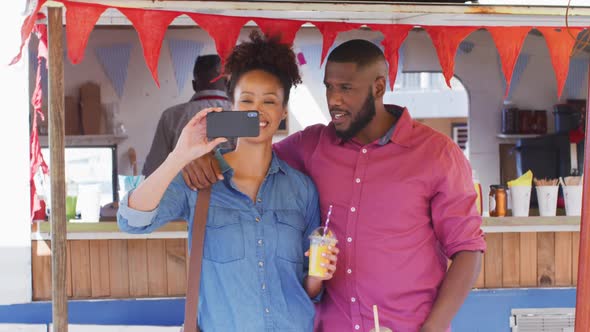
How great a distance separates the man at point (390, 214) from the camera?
8.29ft

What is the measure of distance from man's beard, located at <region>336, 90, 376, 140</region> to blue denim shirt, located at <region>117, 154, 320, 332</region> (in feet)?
1.02

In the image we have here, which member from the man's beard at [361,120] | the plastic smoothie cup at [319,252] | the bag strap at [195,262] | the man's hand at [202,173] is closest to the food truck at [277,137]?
the man's beard at [361,120]

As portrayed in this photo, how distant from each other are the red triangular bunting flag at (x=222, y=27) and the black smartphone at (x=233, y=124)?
1.05 meters

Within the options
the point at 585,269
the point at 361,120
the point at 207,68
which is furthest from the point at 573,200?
the point at 585,269

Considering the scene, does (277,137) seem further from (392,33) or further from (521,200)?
(392,33)

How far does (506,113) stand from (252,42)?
267 inches

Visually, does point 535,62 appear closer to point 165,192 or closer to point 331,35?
point 331,35

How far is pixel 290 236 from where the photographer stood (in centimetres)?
238

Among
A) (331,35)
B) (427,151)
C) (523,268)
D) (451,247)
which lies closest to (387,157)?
(427,151)

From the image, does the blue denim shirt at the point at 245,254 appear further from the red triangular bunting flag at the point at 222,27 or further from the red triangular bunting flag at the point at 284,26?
the red triangular bunting flag at the point at 284,26

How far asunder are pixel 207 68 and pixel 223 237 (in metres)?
2.96

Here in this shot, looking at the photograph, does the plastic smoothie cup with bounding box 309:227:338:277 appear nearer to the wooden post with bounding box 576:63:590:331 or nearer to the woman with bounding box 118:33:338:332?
the woman with bounding box 118:33:338:332

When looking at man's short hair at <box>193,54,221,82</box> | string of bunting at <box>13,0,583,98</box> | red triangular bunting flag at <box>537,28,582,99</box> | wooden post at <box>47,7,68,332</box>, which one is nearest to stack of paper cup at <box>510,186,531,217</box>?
string of bunting at <box>13,0,583,98</box>

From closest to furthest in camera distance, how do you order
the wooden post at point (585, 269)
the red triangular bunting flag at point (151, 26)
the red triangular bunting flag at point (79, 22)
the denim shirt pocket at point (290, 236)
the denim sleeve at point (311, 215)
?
the wooden post at point (585, 269), the denim shirt pocket at point (290, 236), the denim sleeve at point (311, 215), the red triangular bunting flag at point (79, 22), the red triangular bunting flag at point (151, 26)
